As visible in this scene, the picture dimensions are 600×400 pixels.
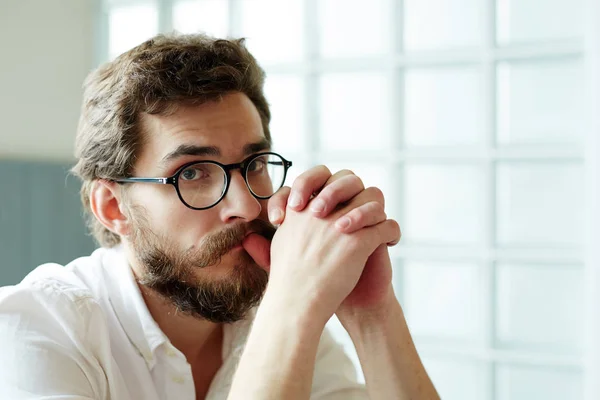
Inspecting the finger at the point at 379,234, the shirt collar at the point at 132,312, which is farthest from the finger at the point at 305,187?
the shirt collar at the point at 132,312

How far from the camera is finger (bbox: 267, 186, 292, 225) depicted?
131cm

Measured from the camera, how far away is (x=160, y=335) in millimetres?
1512

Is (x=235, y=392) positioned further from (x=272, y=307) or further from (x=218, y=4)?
(x=218, y=4)

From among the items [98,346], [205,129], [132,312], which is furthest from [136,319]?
[205,129]

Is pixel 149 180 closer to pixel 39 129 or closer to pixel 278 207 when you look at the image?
pixel 278 207

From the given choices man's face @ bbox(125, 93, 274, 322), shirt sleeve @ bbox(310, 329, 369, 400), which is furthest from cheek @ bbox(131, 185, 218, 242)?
shirt sleeve @ bbox(310, 329, 369, 400)

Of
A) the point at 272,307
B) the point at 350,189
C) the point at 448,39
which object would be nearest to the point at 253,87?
the point at 350,189

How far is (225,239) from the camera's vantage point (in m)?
1.42

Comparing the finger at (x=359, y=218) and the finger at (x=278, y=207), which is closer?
the finger at (x=359, y=218)

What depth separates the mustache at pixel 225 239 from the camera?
1.42m

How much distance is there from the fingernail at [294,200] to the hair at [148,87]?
38 centimetres

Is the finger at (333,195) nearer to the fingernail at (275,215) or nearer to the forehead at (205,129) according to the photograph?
the fingernail at (275,215)

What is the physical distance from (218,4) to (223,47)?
1301mm

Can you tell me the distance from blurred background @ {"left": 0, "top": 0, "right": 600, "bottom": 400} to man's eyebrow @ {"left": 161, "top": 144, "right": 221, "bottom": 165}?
1.20 meters
